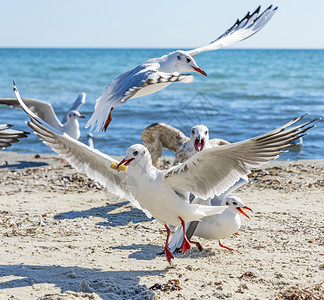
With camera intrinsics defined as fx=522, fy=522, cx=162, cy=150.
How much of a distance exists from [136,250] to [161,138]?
2278 millimetres

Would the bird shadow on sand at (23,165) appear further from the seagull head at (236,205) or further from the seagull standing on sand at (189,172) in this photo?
the seagull head at (236,205)

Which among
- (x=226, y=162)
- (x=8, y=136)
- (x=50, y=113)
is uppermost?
(x=226, y=162)

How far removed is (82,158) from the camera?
471 cm

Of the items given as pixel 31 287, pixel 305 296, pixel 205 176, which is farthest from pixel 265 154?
pixel 31 287

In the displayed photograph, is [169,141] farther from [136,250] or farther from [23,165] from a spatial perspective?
[23,165]

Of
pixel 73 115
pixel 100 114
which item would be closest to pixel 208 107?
pixel 73 115

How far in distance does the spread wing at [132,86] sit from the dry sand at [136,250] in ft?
3.87

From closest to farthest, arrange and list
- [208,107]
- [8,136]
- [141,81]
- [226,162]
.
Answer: [226,162] < [141,81] < [8,136] < [208,107]

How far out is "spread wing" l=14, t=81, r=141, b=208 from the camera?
454cm

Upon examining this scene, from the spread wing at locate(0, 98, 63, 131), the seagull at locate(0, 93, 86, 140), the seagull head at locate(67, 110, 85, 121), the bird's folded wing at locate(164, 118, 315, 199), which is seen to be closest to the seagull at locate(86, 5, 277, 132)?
the bird's folded wing at locate(164, 118, 315, 199)

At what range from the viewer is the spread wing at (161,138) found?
6484 millimetres

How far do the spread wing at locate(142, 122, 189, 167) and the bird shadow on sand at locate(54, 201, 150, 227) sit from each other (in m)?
0.95

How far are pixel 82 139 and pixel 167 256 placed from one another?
846 cm

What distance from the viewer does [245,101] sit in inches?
742
